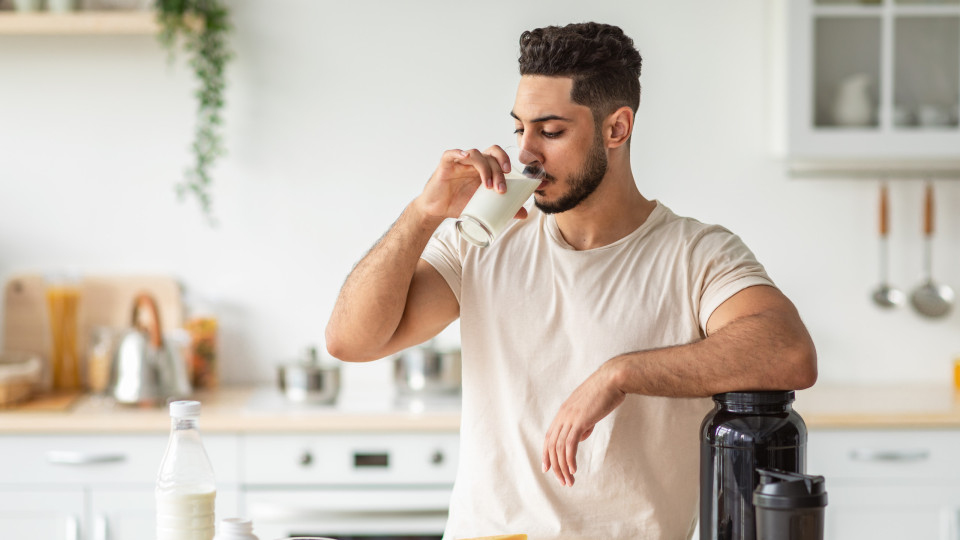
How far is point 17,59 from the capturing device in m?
3.15

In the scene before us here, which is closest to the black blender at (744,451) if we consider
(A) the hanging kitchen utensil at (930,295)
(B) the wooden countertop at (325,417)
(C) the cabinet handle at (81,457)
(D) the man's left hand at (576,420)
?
(D) the man's left hand at (576,420)

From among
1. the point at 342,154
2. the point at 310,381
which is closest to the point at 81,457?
the point at 310,381

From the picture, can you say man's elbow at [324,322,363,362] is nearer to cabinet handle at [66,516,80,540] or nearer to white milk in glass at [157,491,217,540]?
white milk in glass at [157,491,217,540]

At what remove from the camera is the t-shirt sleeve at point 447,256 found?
178 cm

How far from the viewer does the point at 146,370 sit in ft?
9.12

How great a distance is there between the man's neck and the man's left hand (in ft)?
1.31

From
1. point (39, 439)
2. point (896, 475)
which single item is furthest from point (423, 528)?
point (896, 475)

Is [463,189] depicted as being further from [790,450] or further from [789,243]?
[789,243]

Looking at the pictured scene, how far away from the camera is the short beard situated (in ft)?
5.46

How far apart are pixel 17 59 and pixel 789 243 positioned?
8.12ft

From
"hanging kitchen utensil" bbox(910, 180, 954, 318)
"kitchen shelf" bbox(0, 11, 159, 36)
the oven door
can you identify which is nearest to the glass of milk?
the oven door

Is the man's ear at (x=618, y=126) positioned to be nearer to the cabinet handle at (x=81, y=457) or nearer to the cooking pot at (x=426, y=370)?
the cooking pot at (x=426, y=370)

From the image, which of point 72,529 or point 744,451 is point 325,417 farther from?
point 744,451

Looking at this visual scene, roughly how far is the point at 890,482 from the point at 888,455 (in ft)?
0.25
